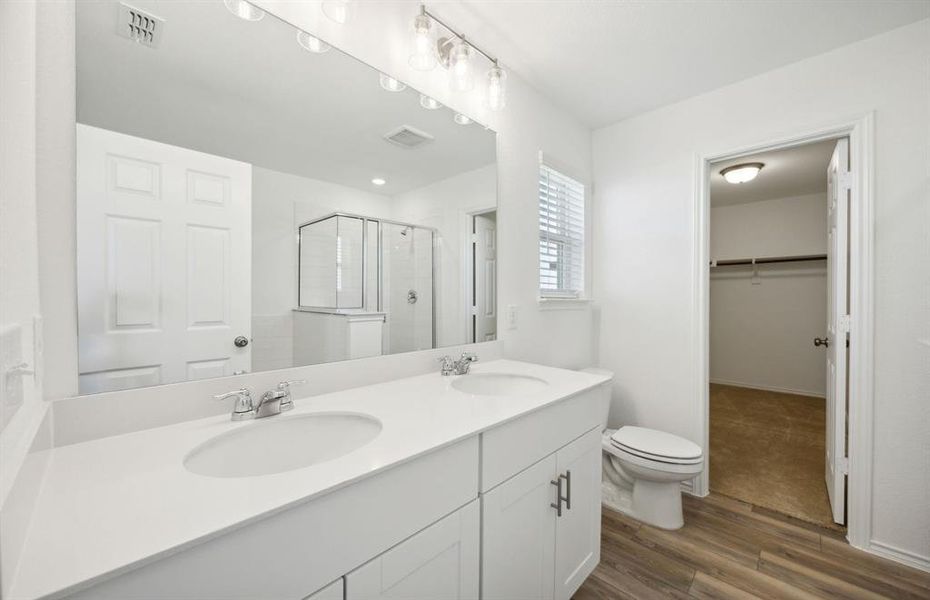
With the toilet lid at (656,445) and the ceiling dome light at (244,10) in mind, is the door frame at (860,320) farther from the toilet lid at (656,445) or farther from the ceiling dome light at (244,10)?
the ceiling dome light at (244,10)

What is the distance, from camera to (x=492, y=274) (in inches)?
72.9

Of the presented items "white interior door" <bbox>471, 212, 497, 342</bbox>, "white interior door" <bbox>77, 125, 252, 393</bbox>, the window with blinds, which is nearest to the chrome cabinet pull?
"white interior door" <bbox>471, 212, 497, 342</bbox>

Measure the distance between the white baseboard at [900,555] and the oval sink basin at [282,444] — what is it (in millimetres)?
2390

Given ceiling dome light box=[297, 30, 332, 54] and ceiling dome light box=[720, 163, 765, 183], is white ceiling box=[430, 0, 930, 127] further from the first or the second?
ceiling dome light box=[720, 163, 765, 183]

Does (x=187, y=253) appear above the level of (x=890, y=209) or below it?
below

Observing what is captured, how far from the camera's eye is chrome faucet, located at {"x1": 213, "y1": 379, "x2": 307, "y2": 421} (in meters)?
0.94

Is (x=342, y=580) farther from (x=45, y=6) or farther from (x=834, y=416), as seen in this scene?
(x=834, y=416)

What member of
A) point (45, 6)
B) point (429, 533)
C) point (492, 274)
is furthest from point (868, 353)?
point (45, 6)

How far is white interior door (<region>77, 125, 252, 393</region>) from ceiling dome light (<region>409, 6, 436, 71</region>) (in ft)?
2.69

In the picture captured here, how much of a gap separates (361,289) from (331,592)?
0.92 metres

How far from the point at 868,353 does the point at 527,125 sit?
205 centimetres

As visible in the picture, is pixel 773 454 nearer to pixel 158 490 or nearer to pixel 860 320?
pixel 860 320

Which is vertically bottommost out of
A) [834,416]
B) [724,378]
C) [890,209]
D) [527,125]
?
[724,378]

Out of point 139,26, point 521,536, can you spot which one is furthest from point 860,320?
point 139,26
